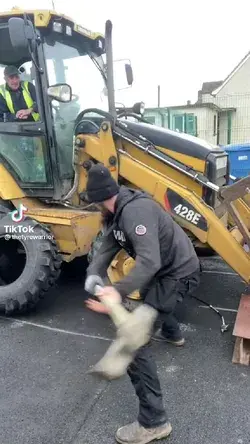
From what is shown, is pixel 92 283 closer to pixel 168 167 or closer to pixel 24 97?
pixel 168 167

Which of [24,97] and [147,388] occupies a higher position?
[24,97]

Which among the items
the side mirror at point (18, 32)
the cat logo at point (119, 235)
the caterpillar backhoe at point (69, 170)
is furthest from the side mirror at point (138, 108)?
the cat logo at point (119, 235)

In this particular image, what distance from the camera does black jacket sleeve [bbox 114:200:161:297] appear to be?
220 cm

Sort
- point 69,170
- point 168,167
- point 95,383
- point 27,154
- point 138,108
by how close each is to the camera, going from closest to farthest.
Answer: point 95,383 < point 168,167 < point 27,154 < point 69,170 < point 138,108

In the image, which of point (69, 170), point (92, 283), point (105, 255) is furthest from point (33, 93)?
point (92, 283)

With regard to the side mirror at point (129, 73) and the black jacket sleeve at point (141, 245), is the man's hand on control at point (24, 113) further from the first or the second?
the black jacket sleeve at point (141, 245)

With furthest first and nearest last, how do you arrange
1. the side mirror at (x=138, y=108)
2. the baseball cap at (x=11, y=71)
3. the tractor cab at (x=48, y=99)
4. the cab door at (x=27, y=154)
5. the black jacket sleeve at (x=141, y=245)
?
1. the side mirror at (x=138, y=108)
2. the cab door at (x=27, y=154)
3. the baseball cap at (x=11, y=71)
4. the tractor cab at (x=48, y=99)
5. the black jacket sleeve at (x=141, y=245)

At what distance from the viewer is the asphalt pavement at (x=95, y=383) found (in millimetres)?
2588

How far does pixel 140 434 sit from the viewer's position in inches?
97.2

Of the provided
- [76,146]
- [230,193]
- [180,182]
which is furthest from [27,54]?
[230,193]

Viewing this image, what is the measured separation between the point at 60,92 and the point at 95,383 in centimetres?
261

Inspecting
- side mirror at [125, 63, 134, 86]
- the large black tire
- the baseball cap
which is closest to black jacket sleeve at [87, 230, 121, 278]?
the large black tire

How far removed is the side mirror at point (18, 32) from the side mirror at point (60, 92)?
0.47 m

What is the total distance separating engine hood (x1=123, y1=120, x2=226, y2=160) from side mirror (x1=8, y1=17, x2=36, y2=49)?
1.27 metres
